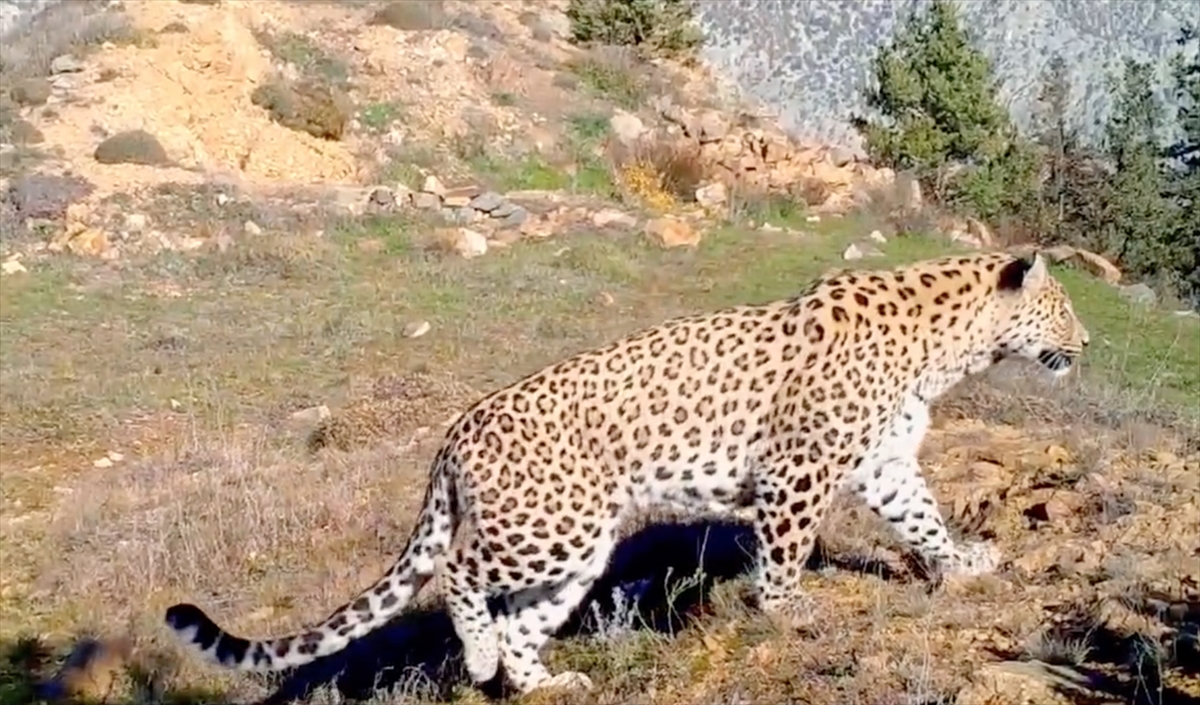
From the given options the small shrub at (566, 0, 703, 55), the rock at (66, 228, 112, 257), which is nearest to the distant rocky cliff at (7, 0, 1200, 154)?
the small shrub at (566, 0, 703, 55)

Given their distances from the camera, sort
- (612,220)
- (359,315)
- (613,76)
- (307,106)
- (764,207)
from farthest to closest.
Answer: (613,76)
(307,106)
(764,207)
(612,220)
(359,315)

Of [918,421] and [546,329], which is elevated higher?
[918,421]

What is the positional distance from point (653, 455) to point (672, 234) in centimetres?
1717

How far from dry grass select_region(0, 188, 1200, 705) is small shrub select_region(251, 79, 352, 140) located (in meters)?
6.05

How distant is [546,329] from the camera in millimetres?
19312

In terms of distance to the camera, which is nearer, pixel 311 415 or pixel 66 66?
pixel 311 415

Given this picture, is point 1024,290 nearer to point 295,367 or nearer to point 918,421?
point 918,421

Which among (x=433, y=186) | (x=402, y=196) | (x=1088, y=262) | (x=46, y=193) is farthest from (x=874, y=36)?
(x=46, y=193)

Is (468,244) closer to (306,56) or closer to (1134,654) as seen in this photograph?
(306,56)

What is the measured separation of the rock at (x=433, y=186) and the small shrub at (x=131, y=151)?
418cm

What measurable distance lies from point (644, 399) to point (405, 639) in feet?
8.09

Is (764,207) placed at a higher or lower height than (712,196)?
higher

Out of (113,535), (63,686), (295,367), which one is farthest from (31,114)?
(63,686)

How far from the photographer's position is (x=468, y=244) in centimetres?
2398
